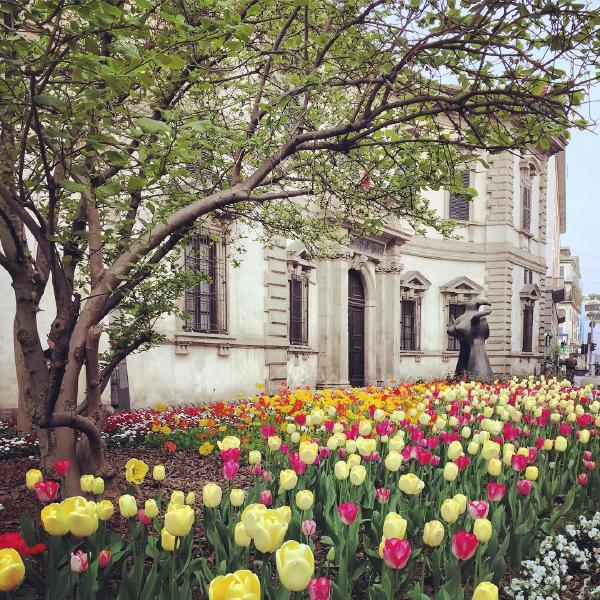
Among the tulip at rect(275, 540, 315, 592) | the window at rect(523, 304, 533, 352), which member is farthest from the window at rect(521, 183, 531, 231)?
the tulip at rect(275, 540, 315, 592)

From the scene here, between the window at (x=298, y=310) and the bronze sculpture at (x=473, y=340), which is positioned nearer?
the bronze sculpture at (x=473, y=340)

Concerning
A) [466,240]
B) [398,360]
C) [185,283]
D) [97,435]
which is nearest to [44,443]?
[97,435]

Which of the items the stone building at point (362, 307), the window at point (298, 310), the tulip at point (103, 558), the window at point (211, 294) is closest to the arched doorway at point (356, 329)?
the stone building at point (362, 307)

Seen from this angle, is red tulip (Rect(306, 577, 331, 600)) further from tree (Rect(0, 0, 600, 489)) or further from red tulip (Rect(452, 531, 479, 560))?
tree (Rect(0, 0, 600, 489))

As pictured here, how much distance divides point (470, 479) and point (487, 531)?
1743 mm

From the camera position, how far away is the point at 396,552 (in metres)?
2.15

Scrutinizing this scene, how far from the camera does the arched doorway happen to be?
1961cm

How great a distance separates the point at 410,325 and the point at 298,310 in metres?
8.01

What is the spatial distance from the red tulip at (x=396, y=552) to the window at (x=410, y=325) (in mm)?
21053

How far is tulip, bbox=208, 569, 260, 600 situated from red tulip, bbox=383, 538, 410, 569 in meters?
0.71

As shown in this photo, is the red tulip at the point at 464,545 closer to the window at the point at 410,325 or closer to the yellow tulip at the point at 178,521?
the yellow tulip at the point at 178,521

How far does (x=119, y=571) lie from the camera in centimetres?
321

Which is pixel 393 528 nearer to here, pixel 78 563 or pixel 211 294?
pixel 78 563

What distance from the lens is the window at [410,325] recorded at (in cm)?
2323
